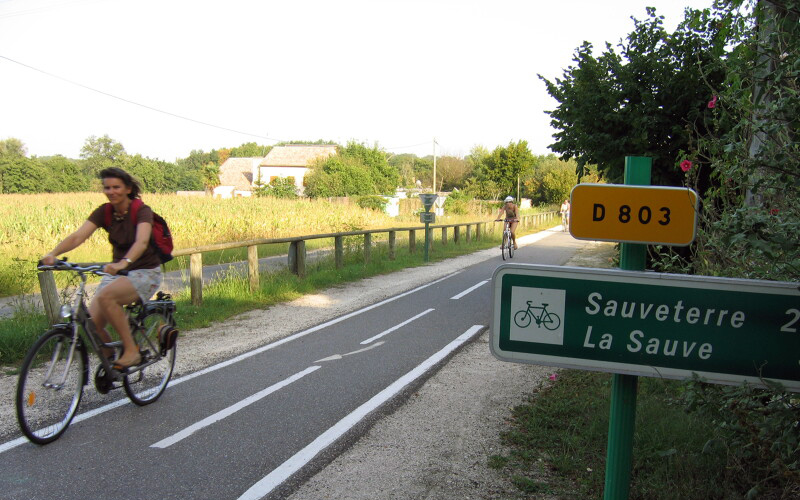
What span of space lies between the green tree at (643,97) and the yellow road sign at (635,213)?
727 centimetres

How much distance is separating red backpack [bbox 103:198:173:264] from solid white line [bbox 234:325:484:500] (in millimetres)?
2021

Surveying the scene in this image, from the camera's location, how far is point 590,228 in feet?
6.98

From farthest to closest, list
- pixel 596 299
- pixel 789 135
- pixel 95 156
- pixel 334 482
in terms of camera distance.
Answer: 1. pixel 95 156
2. pixel 334 482
3. pixel 789 135
4. pixel 596 299

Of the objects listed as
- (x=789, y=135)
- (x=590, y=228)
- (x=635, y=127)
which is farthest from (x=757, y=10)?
(x=635, y=127)

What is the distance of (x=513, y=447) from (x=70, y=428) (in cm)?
331


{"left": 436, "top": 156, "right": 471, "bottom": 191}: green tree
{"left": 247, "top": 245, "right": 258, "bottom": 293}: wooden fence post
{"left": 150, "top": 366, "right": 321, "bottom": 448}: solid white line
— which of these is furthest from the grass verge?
{"left": 436, "top": 156, "right": 471, "bottom": 191}: green tree

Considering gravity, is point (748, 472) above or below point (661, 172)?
below

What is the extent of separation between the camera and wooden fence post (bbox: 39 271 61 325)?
705 cm

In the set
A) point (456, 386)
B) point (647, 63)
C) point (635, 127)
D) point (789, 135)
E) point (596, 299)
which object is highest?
point (647, 63)

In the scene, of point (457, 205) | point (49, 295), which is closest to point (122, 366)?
point (49, 295)

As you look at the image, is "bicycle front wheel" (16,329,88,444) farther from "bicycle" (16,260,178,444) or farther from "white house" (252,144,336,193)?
"white house" (252,144,336,193)

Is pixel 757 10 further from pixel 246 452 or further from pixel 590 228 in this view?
pixel 246 452

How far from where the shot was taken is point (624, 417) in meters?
2.14

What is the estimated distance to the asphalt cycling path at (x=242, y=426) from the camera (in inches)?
147
